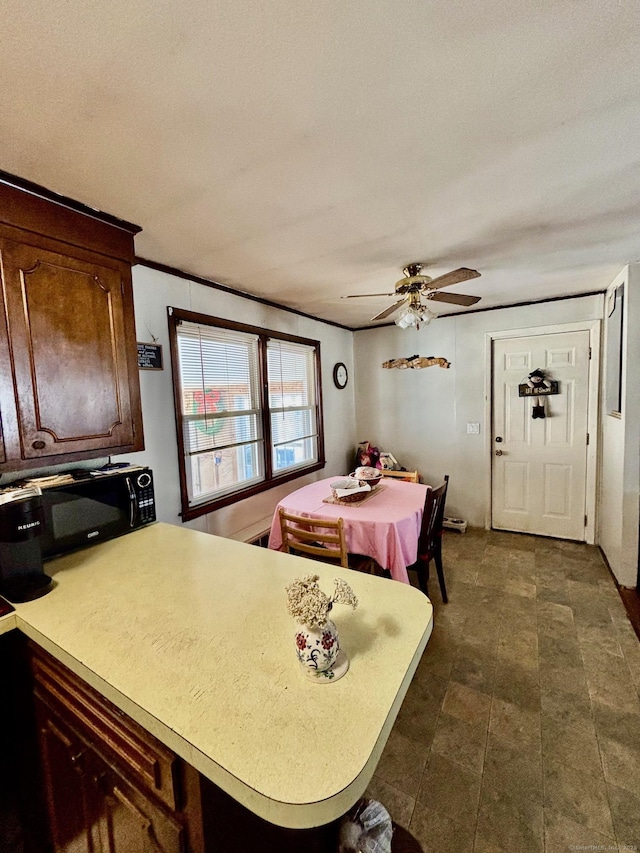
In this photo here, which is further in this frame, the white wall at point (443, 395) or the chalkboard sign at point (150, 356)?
the white wall at point (443, 395)

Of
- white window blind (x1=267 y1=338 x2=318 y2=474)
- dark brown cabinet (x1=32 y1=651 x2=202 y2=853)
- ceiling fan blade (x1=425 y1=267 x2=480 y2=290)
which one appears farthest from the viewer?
white window blind (x1=267 y1=338 x2=318 y2=474)

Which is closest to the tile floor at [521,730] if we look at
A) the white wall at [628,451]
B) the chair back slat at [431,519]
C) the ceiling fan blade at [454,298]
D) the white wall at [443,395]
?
the white wall at [628,451]

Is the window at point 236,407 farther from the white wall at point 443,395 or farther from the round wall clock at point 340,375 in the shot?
the white wall at point 443,395

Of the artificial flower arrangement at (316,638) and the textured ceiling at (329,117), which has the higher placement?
the textured ceiling at (329,117)

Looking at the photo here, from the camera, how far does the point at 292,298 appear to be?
9.84 ft

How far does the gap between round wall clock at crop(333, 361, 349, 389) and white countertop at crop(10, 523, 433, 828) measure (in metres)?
2.93

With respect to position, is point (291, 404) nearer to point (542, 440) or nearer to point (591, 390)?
point (542, 440)

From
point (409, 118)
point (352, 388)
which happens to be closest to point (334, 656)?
point (409, 118)

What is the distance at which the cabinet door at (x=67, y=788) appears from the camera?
97cm

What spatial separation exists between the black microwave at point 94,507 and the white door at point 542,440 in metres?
3.35

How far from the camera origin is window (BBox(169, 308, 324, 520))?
2.36m

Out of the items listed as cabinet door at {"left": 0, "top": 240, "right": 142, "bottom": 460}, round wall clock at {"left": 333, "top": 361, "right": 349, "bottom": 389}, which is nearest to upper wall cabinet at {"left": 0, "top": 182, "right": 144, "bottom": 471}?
cabinet door at {"left": 0, "top": 240, "right": 142, "bottom": 460}

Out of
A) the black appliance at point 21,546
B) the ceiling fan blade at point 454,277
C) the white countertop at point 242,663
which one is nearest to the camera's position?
the white countertop at point 242,663

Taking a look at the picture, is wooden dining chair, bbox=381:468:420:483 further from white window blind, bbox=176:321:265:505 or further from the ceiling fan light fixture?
the ceiling fan light fixture
